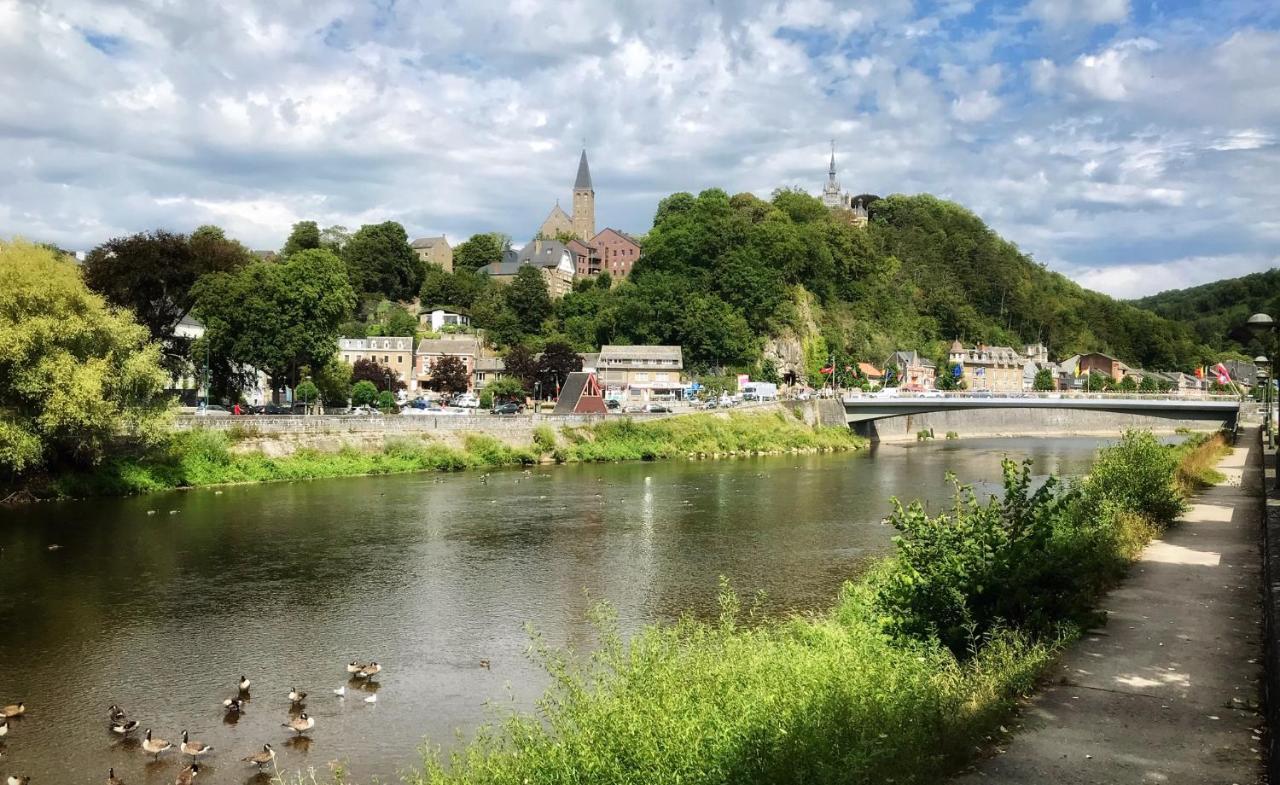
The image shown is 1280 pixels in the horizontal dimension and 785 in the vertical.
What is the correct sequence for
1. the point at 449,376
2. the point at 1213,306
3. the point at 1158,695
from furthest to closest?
the point at 1213,306
the point at 449,376
the point at 1158,695

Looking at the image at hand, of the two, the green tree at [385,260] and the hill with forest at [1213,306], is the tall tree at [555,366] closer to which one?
the green tree at [385,260]

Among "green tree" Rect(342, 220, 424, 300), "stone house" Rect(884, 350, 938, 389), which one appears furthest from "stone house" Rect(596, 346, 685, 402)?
"green tree" Rect(342, 220, 424, 300)

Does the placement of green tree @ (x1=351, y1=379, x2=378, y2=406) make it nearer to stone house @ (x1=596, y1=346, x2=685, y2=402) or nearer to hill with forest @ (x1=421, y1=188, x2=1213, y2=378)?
stone house @ (x1=596, y1=346, x2=685, y2=402)

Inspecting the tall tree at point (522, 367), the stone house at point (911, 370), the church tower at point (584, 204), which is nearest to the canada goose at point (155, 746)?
the tall tree at point (522, 367)

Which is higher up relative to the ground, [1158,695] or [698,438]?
[1158,695]

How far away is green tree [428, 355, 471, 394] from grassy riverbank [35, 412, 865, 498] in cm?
2887

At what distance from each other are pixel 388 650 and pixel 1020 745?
1345 centimetres

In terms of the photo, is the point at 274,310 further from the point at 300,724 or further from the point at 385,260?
the point at 385,260

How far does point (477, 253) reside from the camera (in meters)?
135

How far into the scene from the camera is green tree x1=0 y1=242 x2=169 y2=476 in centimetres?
3528

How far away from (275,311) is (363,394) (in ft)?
69.1

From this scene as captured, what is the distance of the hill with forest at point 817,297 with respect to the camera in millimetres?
95062

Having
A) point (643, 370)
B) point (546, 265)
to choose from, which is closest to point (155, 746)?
point (643, 370)

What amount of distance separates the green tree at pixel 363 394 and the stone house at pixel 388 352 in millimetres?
22297
